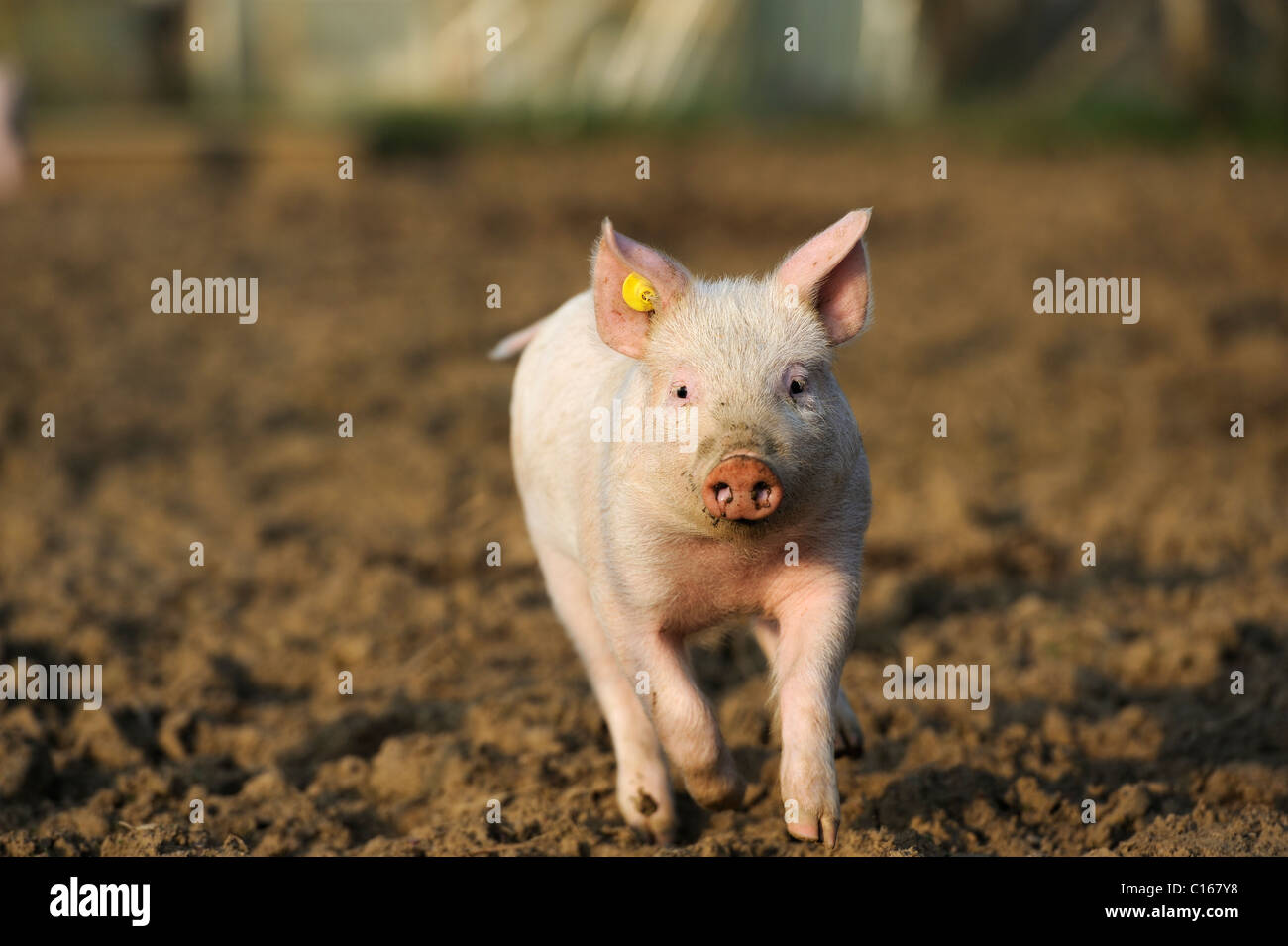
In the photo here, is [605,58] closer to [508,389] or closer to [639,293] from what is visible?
[508,389]

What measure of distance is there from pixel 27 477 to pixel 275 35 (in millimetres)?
13422

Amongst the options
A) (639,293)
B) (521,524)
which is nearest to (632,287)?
(639,293)

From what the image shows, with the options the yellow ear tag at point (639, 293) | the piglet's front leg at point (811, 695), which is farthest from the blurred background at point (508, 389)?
the yellow ear tag at point (639, 293)

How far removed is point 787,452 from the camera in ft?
11.2

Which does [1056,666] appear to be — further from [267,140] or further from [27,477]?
[267,140]

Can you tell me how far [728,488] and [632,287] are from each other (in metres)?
0.68

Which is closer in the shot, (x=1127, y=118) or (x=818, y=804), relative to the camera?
(x=818, y=804)

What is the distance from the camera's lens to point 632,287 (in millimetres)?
3730

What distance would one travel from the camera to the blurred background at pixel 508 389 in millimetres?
4566

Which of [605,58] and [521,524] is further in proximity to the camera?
[605,58]

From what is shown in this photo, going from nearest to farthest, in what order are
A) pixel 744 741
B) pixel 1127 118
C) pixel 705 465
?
pixel 705 465 < pixel 744 741 < pixel 1127 118

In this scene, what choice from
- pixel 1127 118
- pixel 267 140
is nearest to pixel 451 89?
pixel 267 140

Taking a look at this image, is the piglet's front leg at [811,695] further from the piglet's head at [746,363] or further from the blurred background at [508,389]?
the blurred background at [508,389]

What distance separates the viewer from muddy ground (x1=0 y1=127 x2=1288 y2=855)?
4.40m
